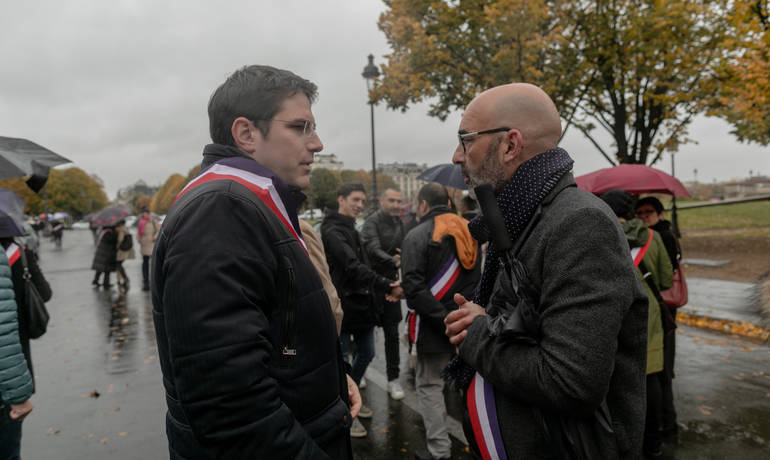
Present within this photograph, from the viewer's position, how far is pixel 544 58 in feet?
40.0

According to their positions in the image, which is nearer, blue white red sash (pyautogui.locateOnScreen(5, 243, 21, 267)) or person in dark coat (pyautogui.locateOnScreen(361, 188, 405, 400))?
blue white red sash (pyautogui.locateOnScreen(5, 243, 21, 267))

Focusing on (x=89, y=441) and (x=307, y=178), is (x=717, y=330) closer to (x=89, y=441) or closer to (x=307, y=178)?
(x=307, y=178)

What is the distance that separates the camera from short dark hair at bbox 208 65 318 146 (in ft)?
5.34

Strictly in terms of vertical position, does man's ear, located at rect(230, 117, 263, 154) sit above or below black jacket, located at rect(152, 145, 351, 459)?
above

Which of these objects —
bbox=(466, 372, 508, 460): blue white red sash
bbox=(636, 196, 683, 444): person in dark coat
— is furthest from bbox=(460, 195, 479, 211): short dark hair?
bbox=(466, 372, 508, 460): blue white red sash

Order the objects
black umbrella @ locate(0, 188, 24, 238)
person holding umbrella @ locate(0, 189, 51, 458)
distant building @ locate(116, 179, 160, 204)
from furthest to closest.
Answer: distant building @ locate(116, 179, 160, 204), black umbrella @ locate(0, 188, 24, 238), person holding umbrella @ locate(0, 189, 51, 458)

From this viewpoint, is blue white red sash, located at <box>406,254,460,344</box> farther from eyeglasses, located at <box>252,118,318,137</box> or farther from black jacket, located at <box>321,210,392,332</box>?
eyeglasses, located at <box>252,118,318,137</box>

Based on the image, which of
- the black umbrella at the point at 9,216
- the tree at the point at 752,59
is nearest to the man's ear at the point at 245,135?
the black umbrella at the point at 9,216

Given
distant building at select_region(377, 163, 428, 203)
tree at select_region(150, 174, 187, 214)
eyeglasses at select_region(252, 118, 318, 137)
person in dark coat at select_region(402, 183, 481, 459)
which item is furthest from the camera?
distant building at select_region(377, 163, 428, 203)

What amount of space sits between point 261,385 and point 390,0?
14795 millimetres

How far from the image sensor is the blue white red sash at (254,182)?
145 cm

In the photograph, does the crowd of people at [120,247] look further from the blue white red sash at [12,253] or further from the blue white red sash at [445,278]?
the blue white red sash at [445,278]

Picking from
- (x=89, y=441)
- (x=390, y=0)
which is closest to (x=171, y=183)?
(x=390, y=0)

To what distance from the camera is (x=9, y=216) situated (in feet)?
9.29
